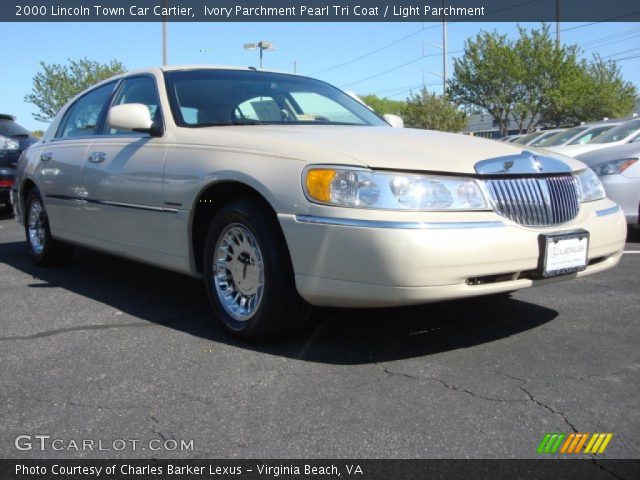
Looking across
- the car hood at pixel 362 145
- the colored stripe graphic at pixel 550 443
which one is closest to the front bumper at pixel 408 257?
the car hood at pixel 362 145

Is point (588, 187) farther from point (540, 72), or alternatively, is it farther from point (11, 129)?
point (540, 72)

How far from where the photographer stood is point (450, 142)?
348cm

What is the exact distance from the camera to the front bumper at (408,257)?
113 inches

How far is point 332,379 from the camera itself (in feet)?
9.67

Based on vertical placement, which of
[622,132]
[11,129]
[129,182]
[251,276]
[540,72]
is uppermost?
[540,72]

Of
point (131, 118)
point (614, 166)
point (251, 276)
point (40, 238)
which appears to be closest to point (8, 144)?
point (40, 238)

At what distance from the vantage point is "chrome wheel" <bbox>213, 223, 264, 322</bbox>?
135 inches

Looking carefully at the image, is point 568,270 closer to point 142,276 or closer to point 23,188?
point 142,276

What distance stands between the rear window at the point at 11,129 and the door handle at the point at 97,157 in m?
5.57

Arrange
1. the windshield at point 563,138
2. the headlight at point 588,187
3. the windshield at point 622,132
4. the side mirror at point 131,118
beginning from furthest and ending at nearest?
the windshield at point 563,138
the windshield at point 622,132
the side mirror at point 131,118
the headlight at point 588,187

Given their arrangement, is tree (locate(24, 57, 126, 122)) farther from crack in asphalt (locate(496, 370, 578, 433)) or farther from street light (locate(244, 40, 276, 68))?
crack in asphalt (locate(496, 370, 578, 433))

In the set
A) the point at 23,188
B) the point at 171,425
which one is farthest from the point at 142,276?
the point at 171,425

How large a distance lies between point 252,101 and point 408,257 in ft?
6.43
